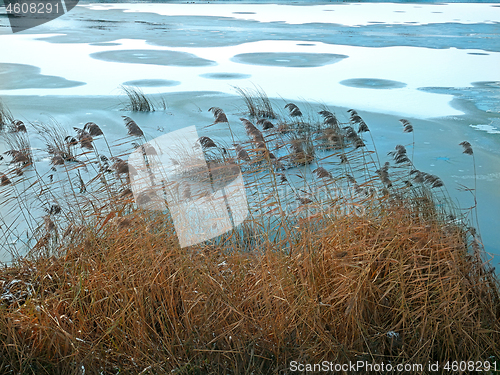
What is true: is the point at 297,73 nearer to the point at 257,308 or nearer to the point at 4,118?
the point at 4,118

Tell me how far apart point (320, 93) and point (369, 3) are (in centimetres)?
1734

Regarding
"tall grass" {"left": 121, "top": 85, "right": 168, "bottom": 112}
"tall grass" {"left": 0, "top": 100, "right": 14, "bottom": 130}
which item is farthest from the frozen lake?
"tall grass" {"left": 0, "top": 100, "right": 14, "bottom": 130}

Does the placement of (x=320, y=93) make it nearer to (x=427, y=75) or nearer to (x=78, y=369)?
(x=427, y=75)

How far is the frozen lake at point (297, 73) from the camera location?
16.1 ft

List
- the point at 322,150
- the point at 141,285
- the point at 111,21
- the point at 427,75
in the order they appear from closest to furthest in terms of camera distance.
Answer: the point at 141,285 < the point at 322,150 < the point at 427,75 < the point at 111,21

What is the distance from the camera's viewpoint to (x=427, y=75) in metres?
7.48

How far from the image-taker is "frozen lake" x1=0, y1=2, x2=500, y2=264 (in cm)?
490

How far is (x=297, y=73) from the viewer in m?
7.59

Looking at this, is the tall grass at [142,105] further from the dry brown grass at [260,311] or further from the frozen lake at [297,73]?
the dry brown grass at [260,311]

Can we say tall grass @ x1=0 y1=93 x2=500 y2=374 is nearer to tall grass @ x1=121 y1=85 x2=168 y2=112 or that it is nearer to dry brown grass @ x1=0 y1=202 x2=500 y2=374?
dry brown grass @ x1=0 y1=202 x2=500 y2=374

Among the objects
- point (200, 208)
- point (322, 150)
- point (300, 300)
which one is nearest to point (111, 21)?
point (322, 150)

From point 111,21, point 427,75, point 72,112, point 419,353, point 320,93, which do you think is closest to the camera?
point 419,353

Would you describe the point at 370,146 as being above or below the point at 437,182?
below

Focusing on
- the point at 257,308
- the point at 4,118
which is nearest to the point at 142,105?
the point at 4,118
